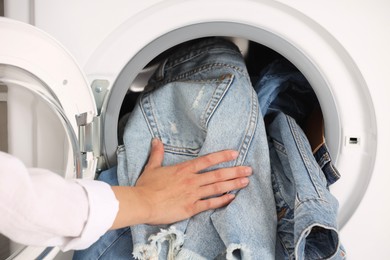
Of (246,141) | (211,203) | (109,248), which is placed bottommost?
(109,248)

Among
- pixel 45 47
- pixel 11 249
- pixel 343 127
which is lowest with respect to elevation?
pixel 11 249

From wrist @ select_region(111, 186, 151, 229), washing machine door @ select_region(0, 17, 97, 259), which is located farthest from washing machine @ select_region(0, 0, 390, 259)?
wrist @ select_region(111, 186, 151, 229)

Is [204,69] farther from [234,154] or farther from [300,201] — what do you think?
[300,201]

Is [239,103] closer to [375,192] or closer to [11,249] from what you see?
[375,192]

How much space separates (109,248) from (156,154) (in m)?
0.21

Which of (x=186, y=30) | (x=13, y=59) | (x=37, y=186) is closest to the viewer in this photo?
(x=37, y=186)

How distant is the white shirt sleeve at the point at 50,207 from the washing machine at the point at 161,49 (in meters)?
0.19

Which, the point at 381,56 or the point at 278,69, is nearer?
the point at 381,56

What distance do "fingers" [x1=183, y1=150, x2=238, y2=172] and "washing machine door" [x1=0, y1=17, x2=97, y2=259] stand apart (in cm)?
19

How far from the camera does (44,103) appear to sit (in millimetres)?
710

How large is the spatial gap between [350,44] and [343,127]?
16cm

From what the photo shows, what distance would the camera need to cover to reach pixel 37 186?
1.61 ft

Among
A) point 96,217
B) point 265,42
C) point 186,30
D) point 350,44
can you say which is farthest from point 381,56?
point 96,217

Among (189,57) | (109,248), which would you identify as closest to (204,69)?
(189,57)
